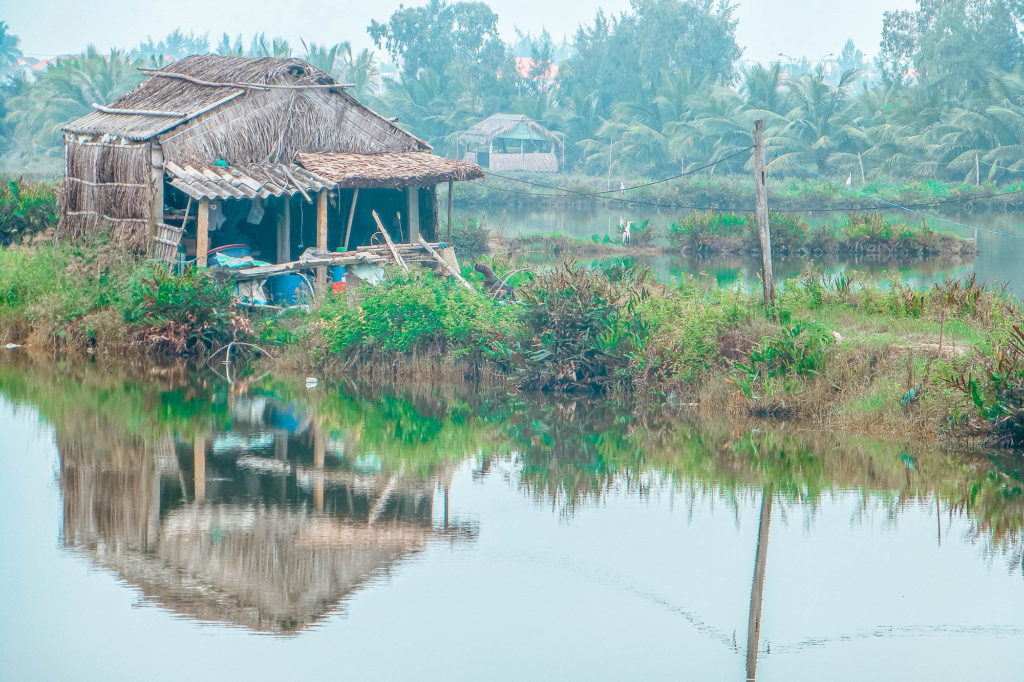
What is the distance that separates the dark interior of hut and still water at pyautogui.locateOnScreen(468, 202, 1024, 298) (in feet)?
20.5

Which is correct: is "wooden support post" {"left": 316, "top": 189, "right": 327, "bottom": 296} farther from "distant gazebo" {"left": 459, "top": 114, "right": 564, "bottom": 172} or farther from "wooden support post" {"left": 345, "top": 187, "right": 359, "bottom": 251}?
"distant gazebo" {"left": 459, "top": 114, "right": 564, "bottom": 172}

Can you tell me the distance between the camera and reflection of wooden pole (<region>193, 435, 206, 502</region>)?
34.5 feet

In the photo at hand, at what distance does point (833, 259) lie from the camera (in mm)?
28844

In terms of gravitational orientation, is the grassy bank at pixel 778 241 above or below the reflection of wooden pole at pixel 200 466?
above

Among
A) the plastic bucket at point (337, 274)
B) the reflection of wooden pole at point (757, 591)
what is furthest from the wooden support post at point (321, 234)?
the reflection of wooden pole at point (757, 591)

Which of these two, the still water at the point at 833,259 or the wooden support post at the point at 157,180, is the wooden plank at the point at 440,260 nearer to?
the wooden support post at the point at 157,180

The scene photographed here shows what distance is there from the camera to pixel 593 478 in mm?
11367

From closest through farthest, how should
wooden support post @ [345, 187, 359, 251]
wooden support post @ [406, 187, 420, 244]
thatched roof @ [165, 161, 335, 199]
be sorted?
thatched roof @ [165, 161, 335, 199], wooden support post @ [345, 187, 359, 251], wooden support post @ [406, 187, 420, 244]

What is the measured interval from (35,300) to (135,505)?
8.78 metres

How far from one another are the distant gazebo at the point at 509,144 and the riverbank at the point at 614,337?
1343 inches

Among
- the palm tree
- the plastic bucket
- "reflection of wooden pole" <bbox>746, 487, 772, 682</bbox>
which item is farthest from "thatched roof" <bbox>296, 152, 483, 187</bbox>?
the palm tree

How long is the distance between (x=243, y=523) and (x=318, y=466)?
6.23ft

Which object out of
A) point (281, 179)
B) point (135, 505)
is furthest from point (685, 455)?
point (281, 179)

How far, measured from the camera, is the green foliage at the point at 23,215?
22.1m
